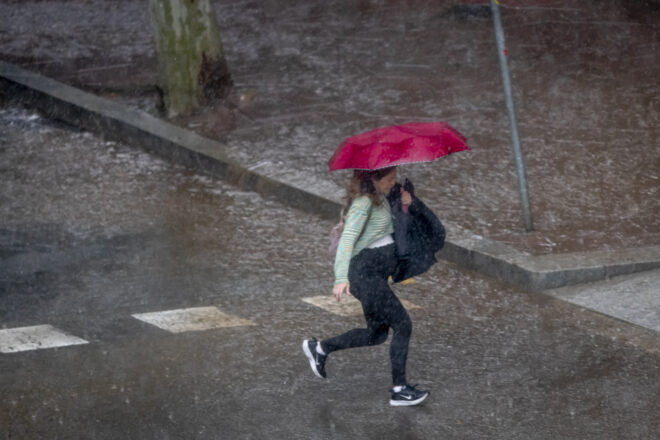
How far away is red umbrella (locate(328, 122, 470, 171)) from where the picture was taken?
17.3 feet

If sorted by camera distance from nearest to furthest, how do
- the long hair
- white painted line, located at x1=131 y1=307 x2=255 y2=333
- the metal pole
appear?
the long hair < white painted line, located at x1=131 y1=307 x2=255 y2=333 < the metal pole

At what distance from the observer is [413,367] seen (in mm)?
6285

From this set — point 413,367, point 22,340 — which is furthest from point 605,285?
point 22,340

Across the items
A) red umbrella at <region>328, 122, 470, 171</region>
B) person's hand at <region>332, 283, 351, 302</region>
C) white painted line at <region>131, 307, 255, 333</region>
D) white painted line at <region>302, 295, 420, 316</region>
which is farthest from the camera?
white painted line at <region>302, 295, 420, 316</region>

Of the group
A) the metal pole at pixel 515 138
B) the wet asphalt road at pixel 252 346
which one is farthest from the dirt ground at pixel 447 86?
the wet asphalt road at pixel 252 346

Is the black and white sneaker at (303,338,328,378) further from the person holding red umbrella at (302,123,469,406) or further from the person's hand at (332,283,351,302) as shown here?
the person's hand at (332,283,351,302)

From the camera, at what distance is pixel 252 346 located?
659 cm

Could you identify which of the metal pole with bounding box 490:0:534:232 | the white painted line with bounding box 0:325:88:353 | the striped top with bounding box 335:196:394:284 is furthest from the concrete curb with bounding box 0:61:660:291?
the white painted line with bounding box 0:325:88:353

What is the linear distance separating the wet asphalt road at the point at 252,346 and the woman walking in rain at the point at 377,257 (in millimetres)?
231

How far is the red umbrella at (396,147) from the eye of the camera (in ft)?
17.3

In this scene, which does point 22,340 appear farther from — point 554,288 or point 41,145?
point 41,145

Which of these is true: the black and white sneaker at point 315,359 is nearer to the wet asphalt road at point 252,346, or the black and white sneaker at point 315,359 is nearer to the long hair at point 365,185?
the wet asphalt road at point 252,346

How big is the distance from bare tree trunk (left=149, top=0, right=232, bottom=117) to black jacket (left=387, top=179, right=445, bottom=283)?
270 inches

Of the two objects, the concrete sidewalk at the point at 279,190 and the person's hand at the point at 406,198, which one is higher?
the person's hand at the point at 406,198
